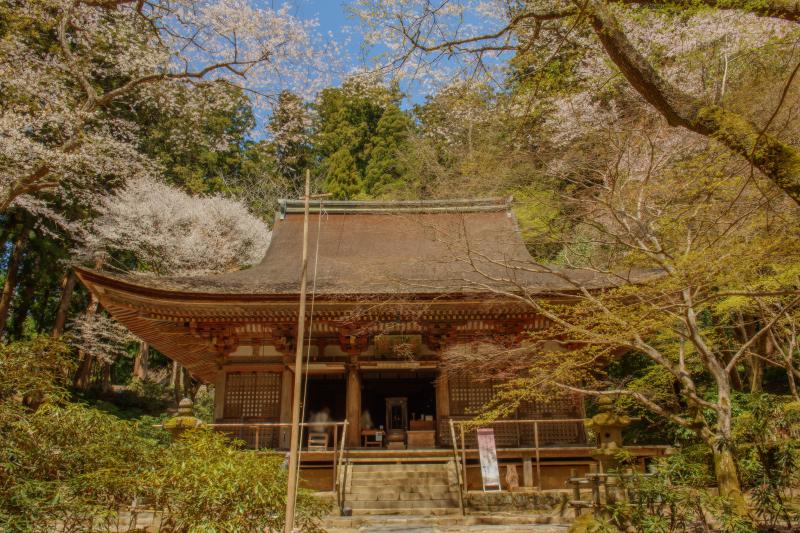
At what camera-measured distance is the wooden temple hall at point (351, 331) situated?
982 cm

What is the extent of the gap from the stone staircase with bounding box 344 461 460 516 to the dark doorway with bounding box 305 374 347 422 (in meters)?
2.87

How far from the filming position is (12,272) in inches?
745

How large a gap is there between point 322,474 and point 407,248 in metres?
6.01

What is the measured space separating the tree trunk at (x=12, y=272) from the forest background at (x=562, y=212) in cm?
12

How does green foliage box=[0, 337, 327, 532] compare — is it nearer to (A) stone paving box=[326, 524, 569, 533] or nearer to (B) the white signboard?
(A) stone paving box=[326, 524, 569, 533]

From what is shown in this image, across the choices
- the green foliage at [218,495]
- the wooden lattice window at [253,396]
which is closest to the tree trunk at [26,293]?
the wooden lattice window at [253,396]

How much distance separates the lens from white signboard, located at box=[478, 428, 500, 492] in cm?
929

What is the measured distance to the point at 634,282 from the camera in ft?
26.4

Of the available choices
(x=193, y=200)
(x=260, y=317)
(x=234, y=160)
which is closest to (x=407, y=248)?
(x=260, y=317)

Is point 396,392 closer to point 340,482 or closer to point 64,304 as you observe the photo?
point 340,482

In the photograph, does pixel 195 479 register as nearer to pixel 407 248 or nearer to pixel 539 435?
pixel 539 435

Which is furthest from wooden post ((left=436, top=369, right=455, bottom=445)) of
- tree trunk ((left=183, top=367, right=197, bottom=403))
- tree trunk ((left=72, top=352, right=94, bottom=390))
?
tree trunk ((left=72, top=352, right=94, bottom=390))

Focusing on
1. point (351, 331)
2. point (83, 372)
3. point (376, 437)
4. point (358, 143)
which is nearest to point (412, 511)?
point (351, 331)

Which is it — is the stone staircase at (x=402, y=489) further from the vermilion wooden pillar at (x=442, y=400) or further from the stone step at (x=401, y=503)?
the vermilion wooden pillar at (x=442, y=400)
